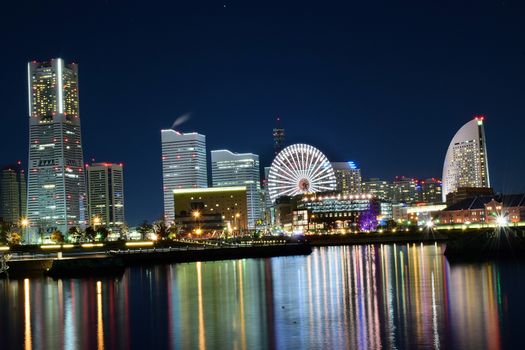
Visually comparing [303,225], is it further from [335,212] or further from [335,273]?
[335,273]

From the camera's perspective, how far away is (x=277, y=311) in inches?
1319

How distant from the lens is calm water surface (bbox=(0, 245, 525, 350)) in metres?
25.8

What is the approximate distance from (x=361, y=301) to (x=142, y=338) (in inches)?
490

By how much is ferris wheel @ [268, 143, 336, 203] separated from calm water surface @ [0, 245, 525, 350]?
293ft

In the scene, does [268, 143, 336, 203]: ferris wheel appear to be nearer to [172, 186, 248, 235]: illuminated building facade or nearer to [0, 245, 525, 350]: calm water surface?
[172, 186, 248, 235]: illuminated building facade

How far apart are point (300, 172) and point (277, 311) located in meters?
111

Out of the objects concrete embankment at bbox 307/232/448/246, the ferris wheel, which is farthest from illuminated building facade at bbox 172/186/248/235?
concrete embankment at bbox 307/232/448/246

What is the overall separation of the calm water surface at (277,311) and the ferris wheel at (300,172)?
8945cm

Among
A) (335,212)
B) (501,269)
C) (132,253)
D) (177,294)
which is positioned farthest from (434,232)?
(177,294)

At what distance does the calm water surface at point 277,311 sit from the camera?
1017 inches

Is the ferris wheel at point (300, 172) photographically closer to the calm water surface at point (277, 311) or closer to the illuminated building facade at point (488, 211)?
the illuminated building facade at point (488, 211)

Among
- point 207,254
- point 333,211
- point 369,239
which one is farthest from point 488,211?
point 207,254

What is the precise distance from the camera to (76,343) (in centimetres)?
2641

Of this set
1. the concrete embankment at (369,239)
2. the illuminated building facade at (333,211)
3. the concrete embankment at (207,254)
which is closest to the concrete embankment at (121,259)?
the concrete embankment at (207,254)
